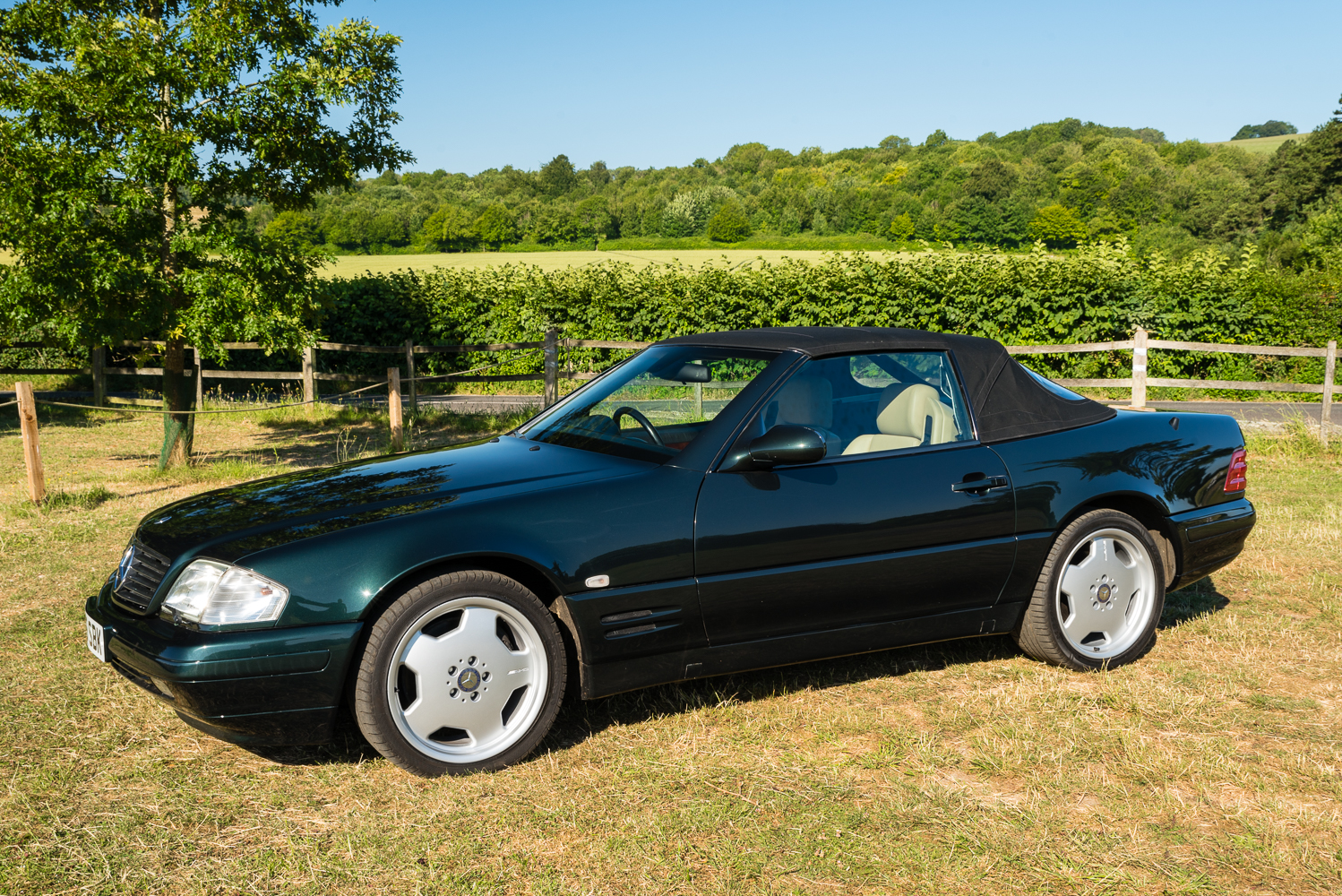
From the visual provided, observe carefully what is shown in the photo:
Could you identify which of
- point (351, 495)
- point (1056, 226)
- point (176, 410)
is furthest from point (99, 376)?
point (1056, 226)

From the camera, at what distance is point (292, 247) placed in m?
11.4

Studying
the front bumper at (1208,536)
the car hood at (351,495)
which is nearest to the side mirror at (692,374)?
the car hood at (351,495)

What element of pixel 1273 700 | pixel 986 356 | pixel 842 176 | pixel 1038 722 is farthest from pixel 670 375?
pixel 842 176

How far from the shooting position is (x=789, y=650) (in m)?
3.87

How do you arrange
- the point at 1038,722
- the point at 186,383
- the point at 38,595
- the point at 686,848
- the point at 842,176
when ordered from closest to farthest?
1. the point at 686,848
2. the point at 1038,722
3. the point at 38,595
4. the point at 186,383
5. the point at 842,176

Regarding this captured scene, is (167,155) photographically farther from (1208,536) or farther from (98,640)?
(1208,536)

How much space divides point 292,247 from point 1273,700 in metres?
10.6

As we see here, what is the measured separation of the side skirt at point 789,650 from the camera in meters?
3.60

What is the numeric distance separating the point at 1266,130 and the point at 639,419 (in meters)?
150

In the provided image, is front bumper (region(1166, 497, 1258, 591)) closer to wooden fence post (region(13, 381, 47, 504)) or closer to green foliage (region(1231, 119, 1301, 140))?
wooden fence post (region(13, 381, 47, 504))

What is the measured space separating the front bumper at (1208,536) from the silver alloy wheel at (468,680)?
10.3 feet

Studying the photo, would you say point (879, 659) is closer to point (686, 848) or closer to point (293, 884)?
point (686, 848)

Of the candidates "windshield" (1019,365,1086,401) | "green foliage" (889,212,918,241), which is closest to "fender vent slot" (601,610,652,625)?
"windshield" (1019,365,1086,401)

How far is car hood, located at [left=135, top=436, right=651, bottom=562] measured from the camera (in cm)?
342
